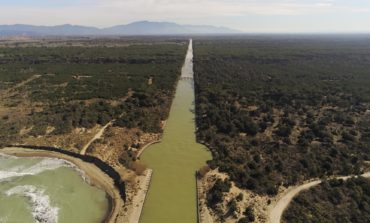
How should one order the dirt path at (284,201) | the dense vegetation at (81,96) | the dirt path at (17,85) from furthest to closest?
the dirt path at (17,85) → the dense vegetation at (81,96) → the dirt path at (284,201)

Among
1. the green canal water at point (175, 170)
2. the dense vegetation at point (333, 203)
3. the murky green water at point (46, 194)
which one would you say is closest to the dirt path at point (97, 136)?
the murky green water at point (46, 194)

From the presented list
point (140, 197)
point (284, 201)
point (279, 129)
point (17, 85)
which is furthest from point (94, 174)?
point (17, 85)

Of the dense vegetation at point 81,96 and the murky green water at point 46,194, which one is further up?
the dense vegetation at point 81,96

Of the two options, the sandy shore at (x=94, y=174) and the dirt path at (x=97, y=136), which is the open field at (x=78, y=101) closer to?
the dirt path at (x=97, y=136)

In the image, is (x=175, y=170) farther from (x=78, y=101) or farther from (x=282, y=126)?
(x=78, y=101)

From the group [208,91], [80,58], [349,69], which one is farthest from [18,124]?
[349,69]

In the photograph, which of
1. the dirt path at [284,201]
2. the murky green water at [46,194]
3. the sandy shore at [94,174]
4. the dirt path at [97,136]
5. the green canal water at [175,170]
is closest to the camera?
the dirt path at [284,201]

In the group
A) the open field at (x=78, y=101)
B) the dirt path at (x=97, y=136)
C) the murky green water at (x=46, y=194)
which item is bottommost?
the murky green water at (x=46, y=194)

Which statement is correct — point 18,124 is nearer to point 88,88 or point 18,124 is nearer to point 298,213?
point 88,88

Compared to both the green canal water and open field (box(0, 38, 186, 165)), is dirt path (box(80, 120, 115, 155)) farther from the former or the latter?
the green canal water
